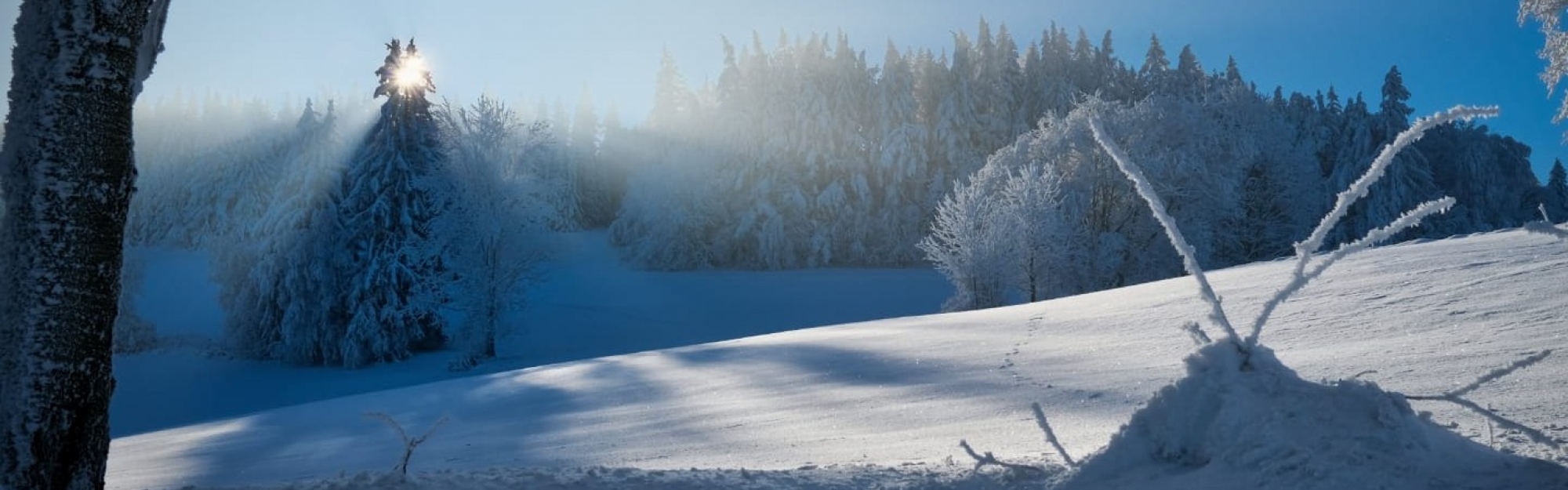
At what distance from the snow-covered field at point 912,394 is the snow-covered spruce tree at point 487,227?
12393 mm

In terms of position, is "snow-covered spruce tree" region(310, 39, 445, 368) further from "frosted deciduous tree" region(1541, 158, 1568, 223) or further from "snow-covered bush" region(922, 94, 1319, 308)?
"frosted deciduous tree" region(1541, 158, 1568, 223)

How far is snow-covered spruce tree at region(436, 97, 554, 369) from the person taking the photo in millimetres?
24688

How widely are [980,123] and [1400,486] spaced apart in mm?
45619

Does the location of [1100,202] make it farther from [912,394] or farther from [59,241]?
[59,241]

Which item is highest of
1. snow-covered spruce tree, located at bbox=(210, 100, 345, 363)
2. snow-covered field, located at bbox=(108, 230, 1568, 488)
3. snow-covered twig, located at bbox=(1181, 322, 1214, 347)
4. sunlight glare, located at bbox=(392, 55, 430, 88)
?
sunlight glare, located at bbox=(392, 55, 430, 88)

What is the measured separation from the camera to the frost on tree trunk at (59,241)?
268 centimetres

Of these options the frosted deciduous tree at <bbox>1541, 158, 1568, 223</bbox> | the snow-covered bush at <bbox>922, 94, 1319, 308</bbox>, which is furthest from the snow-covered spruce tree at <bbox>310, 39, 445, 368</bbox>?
the frosted deciduous tree at <bbox>1541, 158, 1568, 223</bbox>

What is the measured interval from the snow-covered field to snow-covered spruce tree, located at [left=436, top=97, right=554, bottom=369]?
12.4 metres

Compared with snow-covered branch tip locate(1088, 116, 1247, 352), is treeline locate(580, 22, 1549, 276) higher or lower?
higher

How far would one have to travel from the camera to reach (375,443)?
713 centimetres

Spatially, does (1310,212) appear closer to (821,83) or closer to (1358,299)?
(821,83)

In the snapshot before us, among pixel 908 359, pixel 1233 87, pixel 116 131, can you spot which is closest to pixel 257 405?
pixel 908 359

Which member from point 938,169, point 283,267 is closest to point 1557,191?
point 938,169

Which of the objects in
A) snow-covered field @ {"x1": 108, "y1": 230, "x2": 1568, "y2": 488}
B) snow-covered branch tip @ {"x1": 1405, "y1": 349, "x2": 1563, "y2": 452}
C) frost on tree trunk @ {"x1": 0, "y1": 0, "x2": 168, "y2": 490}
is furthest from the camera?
snow-covered field @ {"x1": 108, "y1": 230, "x2": 1568, "y2": 488}
